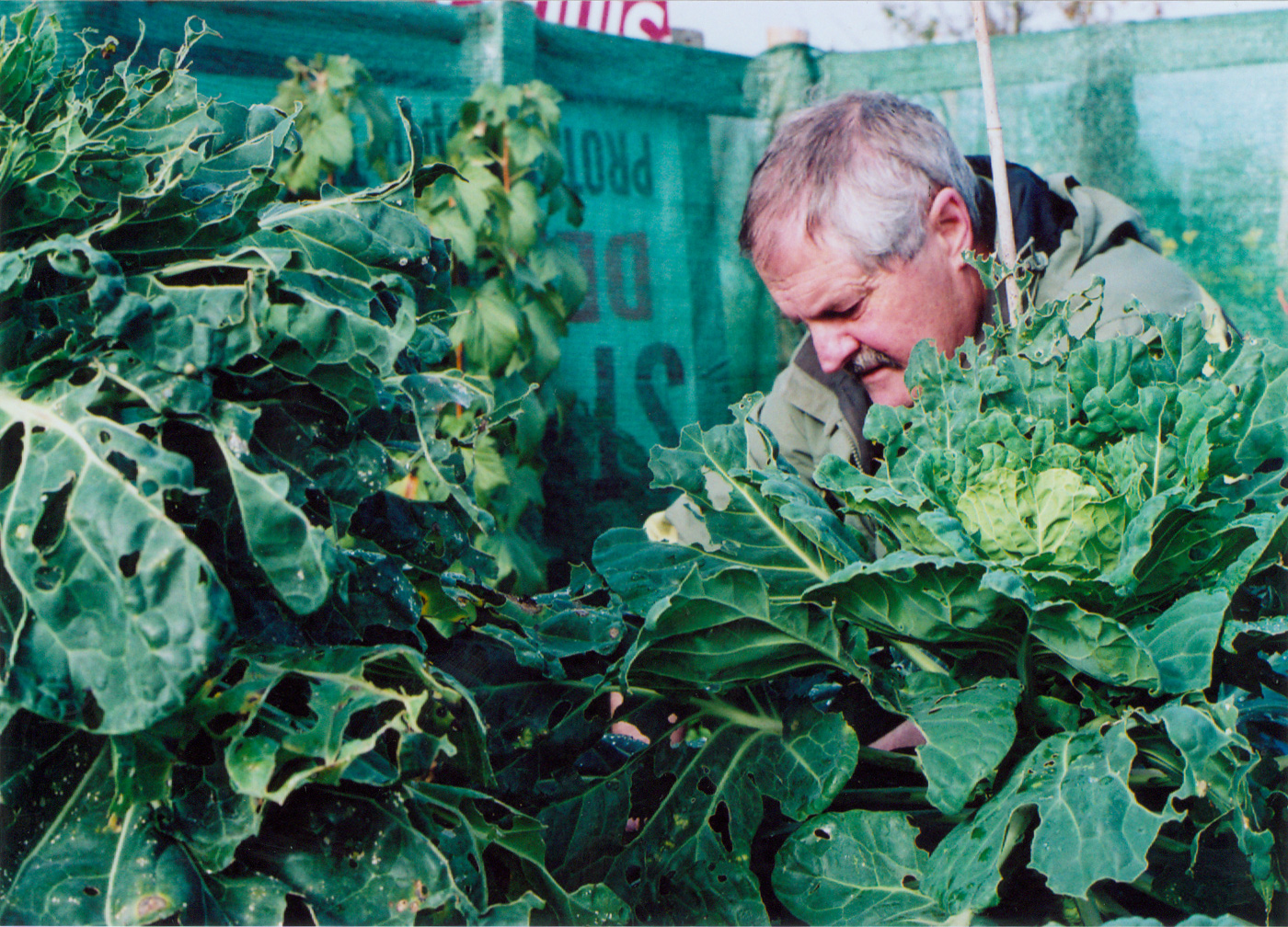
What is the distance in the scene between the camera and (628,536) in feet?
4.41

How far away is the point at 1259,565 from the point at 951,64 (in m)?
4.38

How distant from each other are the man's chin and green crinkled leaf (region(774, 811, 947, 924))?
1.27 metres

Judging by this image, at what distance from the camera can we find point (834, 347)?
2305 mm

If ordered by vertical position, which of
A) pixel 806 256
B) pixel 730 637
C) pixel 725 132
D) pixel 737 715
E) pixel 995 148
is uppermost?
pixel 725 132

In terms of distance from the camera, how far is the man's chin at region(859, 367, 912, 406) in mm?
2318

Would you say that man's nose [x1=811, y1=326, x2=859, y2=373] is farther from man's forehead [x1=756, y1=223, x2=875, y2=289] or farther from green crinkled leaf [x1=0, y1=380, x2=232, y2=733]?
green crinkled leaf [x1=0, y1=380, x2=232, y2=733]

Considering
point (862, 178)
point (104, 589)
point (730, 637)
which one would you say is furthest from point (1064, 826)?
point (862, 178)

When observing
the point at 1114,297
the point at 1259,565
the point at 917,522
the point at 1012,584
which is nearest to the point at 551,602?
the point at 917,522

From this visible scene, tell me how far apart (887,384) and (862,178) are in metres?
0.42

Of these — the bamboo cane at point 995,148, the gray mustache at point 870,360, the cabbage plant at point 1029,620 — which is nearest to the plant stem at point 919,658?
the cabbage plant at point 1029,620

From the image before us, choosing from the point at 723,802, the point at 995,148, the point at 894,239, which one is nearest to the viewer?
the point at 723,802

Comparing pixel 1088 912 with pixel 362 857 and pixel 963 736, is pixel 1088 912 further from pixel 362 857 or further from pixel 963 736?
pixel 362 857

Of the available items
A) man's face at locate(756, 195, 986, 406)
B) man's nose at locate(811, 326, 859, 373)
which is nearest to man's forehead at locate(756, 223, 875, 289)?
man's face at locate(756, 195, 986, 406)

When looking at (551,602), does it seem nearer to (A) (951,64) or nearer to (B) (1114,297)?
(B) (1114,297)
